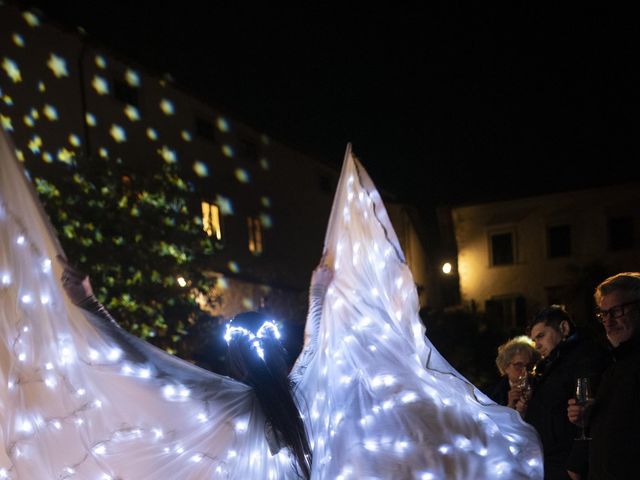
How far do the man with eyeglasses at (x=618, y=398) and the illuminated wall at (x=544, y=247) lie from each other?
2486 centimetres

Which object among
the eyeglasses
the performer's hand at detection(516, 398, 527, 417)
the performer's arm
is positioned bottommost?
the performer's hand at detection(516, 398, 527, 417)

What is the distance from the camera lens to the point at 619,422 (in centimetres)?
346

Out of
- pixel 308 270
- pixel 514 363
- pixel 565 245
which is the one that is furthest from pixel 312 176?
pixel 514 363

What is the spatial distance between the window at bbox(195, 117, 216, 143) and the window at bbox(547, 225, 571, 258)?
46.5ft

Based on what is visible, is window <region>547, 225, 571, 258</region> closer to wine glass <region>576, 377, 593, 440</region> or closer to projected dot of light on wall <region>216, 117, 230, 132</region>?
projected dot of light on wall <region>216, 117, 230, 132</region>

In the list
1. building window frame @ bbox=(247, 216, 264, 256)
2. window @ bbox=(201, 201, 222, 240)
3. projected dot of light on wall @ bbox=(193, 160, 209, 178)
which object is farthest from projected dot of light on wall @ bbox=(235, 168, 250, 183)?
window @ bbox=(201, 201, 222, 240)

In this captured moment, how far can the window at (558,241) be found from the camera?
28759 millimetres

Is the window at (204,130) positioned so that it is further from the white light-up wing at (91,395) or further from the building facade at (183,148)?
the white light-up wing at (91,395)

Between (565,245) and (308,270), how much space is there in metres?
10.2

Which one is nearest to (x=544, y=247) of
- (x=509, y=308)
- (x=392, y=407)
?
(x=509, y=308)

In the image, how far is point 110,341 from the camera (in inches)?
130

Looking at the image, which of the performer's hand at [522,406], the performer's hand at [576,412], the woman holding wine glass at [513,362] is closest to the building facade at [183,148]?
the woman holding wine glass at [513,362]

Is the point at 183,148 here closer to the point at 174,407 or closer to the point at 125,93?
the point at 125,93

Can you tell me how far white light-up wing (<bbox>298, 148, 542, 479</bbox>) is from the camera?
119 inches
